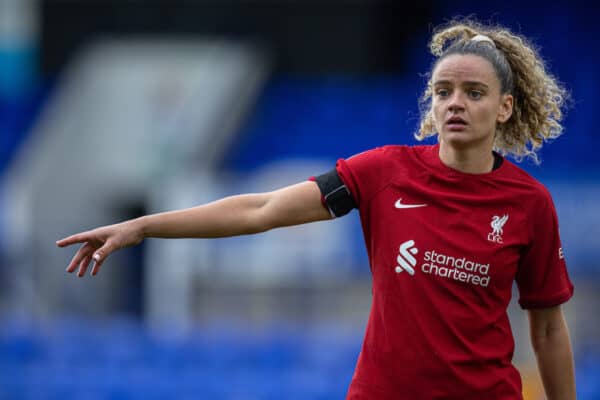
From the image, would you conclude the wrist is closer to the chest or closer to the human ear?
the chest

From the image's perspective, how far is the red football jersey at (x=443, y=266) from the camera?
333 centimetres

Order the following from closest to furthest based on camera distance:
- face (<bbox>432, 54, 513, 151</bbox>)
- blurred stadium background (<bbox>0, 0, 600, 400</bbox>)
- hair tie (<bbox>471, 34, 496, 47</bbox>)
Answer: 1. face (<bbox>432, 54, 513, 151</bbox>)
2. hair tie (<bbox>471, 34, 496, 47</bbox>)
3. blurred stadium background (<bbox>0, 0, 600, 400</bbox>)

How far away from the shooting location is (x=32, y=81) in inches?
688

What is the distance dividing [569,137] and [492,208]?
10.9 metres

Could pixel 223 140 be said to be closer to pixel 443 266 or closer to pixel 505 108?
pixel 505 108

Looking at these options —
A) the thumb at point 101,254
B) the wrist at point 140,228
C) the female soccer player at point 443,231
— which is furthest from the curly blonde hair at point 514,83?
the thumb at point 101,254

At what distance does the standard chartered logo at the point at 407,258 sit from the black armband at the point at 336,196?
0.73ft

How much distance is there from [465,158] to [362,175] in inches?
13.5

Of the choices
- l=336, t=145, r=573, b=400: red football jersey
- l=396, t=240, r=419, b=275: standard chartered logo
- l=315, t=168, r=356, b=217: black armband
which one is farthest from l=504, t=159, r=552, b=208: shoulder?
l=315, t=168, r=356, b=217: black armband

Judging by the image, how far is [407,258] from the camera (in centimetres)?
337

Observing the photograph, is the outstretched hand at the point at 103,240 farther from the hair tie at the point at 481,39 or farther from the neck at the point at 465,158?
the hair tie at the point at 481,39

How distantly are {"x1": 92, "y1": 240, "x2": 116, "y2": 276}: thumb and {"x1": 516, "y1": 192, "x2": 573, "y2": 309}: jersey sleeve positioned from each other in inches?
51.6

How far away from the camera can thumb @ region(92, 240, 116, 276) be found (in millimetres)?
3219

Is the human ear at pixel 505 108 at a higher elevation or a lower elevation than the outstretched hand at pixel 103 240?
higher
